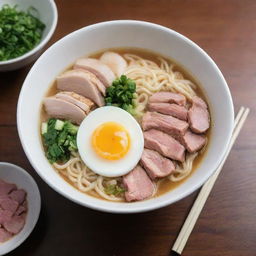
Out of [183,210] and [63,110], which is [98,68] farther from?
[183,210]

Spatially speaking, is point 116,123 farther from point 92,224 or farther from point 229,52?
point 229,52

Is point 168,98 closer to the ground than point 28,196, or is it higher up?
higher up

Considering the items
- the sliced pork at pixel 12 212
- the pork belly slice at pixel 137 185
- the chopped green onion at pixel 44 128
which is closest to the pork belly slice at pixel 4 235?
the sliced pork at pixel 12 212

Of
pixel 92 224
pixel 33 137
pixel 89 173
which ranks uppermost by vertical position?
pixel 33 137

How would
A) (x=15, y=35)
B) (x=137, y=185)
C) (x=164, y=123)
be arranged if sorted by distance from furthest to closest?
A: (x=15, y=35), (x=164, y=123), (x=137, y=185)

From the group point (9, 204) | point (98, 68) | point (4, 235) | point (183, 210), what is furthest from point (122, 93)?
point (4, 235)

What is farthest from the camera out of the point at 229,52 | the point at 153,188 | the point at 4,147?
the point at 229,52

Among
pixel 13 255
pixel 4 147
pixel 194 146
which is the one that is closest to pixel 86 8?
pixel 4 147
